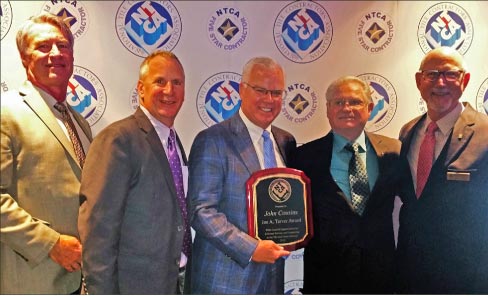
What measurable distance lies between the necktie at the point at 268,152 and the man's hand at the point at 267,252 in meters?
0.39

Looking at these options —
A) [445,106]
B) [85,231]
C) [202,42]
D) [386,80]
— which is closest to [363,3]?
[386,80]

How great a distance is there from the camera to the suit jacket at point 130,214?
2.21 metres

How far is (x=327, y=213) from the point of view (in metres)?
2.49

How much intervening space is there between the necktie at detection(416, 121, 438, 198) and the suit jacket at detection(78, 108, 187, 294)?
4.10 feet

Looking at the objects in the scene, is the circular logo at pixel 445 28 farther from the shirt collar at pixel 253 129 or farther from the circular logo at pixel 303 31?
the shirt collar at pixel 253 129

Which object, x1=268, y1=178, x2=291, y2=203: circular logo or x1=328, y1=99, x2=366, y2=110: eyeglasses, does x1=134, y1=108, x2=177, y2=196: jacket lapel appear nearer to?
x1=268, y1=178, x2=291, y2=203: circular logo

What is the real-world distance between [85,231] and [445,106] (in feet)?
6.33

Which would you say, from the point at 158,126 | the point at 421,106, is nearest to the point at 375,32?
the point at 421,106

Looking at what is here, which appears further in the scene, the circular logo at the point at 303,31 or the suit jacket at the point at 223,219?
the circular logo at the point at 303,31

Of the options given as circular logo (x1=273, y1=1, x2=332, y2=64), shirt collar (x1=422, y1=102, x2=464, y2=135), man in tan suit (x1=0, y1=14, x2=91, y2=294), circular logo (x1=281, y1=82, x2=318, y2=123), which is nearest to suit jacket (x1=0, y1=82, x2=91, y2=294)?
man in tan suit (x1=0, y1=14, x2=91, y2=294)

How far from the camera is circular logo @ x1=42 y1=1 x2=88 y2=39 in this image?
2.42 m

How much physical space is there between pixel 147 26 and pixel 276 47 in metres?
0.68

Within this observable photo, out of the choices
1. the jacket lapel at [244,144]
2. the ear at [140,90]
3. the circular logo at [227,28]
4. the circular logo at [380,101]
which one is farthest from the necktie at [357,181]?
the ear at [140,90]

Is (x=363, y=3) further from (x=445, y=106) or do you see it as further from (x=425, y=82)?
(x=445, y=106)
